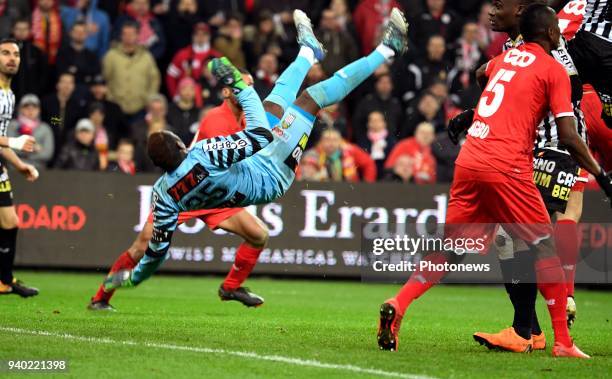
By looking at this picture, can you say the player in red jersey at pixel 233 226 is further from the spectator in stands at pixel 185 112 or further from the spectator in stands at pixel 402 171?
the spectator in stands at pixel 185 112

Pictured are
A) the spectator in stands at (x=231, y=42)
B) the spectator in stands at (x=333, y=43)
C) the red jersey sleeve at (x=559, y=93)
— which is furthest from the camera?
the spectator in stands at (x=231, y=42)


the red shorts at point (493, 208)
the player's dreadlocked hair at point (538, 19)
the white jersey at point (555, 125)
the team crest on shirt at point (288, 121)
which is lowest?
the red shorts at point (493, 208)

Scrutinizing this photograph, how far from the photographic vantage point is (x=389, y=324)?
8.26 m

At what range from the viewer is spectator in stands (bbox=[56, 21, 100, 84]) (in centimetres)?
1903

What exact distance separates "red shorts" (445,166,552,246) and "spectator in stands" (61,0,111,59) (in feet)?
41.0

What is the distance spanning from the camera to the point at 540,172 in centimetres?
987

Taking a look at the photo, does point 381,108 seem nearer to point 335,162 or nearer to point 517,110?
point 335,162

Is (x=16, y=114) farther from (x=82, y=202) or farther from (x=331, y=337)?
(x=331, y=337)

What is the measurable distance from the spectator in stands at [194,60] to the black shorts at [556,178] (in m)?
9.91

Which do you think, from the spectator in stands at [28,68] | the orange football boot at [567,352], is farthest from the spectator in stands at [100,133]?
the orange football boot at [567,352]

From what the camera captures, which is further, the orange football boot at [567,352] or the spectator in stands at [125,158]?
the spectator in stands at [125,158]

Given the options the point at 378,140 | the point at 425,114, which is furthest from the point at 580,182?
the point at 425,114

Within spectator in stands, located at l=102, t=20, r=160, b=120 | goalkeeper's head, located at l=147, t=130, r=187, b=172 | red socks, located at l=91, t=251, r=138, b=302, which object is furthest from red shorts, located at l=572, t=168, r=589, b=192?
spectator in stands, located at l=102, t=20, r=160, b=120

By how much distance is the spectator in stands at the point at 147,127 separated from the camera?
17766 mm
